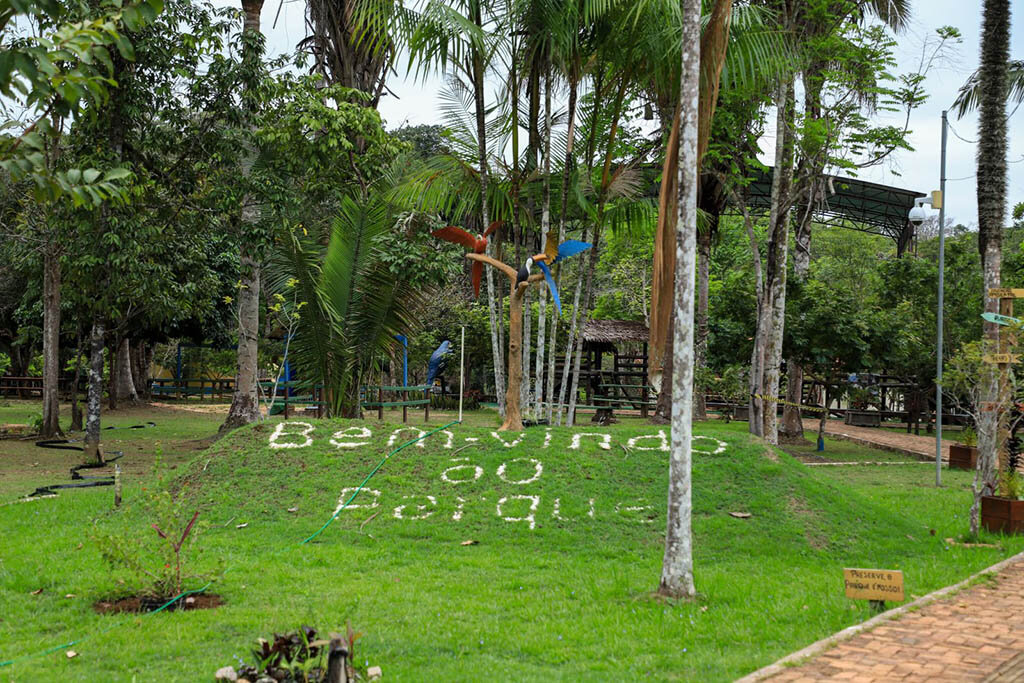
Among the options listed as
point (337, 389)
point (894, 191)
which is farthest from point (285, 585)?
point (894, 191)

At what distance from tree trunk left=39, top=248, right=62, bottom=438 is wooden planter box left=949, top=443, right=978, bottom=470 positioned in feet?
56.6

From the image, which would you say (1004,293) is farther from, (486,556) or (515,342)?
(486,556)

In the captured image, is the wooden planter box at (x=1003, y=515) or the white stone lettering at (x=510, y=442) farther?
the white stone lettering at (x=510, y=442)

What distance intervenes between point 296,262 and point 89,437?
214 inches

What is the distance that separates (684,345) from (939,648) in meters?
2.66

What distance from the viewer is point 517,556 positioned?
8.45 metres

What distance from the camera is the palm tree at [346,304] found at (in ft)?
42.9

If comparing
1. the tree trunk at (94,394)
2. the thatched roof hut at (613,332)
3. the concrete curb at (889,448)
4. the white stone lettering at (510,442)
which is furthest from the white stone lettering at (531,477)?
the thatched roof hut at (613,332)

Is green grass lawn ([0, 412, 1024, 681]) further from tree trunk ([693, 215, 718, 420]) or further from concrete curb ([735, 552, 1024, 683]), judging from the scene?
tree trunk ([693, 215, 718, 420])

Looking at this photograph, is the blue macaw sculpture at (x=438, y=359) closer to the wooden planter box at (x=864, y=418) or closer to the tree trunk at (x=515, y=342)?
the wooden planter box at (x=864, y=418)

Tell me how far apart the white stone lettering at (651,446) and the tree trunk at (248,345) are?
8460 millimetres

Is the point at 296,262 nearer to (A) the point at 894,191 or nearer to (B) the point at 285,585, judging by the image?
(B) the point at 285,585

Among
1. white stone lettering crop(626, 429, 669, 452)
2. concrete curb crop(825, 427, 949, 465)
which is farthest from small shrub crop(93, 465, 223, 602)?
concrete curb crop(825, 427, 949, 465)

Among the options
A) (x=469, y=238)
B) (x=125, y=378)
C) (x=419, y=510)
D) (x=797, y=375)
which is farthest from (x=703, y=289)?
(x=125, y=378)
